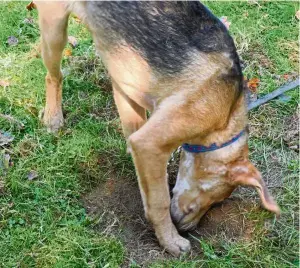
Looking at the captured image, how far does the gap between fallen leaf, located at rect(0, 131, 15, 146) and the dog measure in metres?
1.23

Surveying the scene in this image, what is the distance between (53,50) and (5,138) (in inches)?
35.0

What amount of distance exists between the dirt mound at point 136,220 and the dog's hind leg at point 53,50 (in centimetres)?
90

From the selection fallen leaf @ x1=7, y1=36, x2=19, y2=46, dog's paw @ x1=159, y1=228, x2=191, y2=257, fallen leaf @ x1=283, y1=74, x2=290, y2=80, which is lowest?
fallen leaf @ x1=283, y1=74, x2=290, y2=80

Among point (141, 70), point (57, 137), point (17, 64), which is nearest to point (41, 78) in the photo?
point (17, 64)

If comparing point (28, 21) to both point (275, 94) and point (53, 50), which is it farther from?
point (275, 94)

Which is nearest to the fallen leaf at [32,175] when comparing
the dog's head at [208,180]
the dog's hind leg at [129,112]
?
the dog's hind leg at [129,112]

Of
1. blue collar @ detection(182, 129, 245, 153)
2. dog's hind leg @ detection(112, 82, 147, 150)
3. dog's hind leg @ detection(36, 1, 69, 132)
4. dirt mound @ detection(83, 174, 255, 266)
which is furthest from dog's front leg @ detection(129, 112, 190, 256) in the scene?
dog's hind leg @ detection(36, 1, 69, 132)

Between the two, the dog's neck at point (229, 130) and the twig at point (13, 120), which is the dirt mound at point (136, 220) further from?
the twig at point (13, 120)

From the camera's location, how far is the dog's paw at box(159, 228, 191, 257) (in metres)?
4.17

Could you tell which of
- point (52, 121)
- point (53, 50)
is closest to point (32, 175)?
point (52, 121)

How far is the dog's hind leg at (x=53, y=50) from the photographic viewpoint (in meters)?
4.41

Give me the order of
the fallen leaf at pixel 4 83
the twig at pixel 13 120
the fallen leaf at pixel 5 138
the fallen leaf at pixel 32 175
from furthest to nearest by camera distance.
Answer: the fallen leaf at pixel 4 83 → the twig at pixel 13 120 → the fallen leaf at pixel 5 138 → the fallen leaf at pixel 32 175

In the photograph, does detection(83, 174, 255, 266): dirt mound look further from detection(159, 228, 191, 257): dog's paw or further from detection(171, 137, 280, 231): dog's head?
detection(171, 137, 280, 231): dog's head

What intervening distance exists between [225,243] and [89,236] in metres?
1.01
